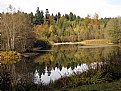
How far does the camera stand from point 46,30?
4065 inches

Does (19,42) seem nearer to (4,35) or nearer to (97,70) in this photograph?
(4,35)

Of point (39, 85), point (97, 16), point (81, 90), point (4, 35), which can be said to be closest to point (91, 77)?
point (39, 85)

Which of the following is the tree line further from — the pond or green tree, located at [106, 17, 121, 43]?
the pond

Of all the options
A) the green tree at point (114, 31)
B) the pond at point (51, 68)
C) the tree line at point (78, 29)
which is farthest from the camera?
the tree line at point (78, 29)

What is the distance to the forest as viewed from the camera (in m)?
49.2

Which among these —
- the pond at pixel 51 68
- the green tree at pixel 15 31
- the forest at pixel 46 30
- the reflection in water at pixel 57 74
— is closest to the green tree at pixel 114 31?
the forest at pixel 46 30

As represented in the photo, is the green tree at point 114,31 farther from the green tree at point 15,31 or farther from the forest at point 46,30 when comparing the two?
the green tree at point 15,31

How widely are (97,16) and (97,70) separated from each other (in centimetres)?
10998

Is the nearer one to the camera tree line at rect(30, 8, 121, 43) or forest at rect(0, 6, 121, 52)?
forest at rect(0, 6, 121, 52)

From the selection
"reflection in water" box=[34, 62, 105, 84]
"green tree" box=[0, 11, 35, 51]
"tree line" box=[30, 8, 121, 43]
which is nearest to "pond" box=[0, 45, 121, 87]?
"reflection in water" box=[34, 62, 105, 84]

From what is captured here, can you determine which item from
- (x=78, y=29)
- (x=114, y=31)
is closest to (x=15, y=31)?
(x=114, y=31)

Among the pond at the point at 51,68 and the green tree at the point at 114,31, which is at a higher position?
the green tree at the point at 114,31

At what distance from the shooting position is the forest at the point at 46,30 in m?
49.2

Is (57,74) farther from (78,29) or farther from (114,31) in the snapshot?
(78,29)
